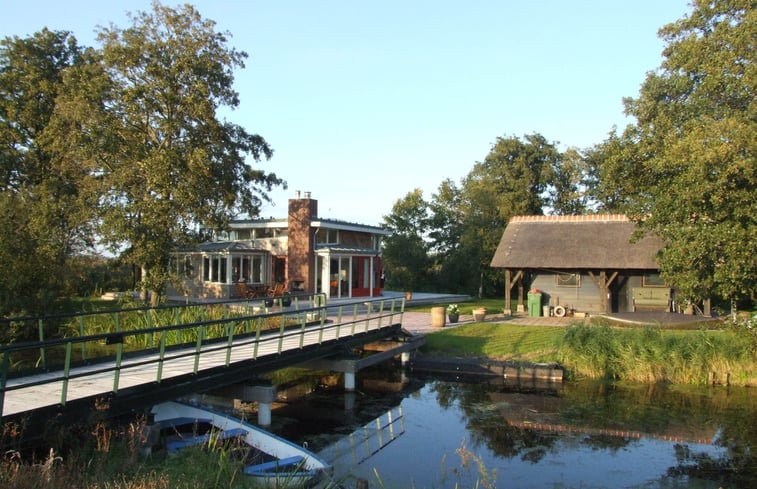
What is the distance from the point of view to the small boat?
7.65 m

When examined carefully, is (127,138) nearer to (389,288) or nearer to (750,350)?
(750,350)

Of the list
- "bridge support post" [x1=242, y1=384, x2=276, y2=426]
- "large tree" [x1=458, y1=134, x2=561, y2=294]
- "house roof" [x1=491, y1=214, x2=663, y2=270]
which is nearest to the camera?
"bridge support post" [x1=242, y1=384, x2=276, y2=426]

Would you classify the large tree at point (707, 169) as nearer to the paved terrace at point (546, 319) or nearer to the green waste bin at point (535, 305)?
the paved terrace at point (546, 319)

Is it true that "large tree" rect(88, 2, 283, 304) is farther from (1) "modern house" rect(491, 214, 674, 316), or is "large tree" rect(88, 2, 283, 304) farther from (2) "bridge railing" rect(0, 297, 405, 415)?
(1) "modern house" rect(491, 214, 674, 316)

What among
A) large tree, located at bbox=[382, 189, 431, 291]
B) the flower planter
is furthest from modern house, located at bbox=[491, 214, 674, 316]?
large tree, located at bbox=[382, 189, 431, 291]

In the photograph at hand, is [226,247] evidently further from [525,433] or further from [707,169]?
[707,169]

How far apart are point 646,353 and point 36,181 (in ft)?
93.4

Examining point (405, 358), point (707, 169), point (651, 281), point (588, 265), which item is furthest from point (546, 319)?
point (707, 169)

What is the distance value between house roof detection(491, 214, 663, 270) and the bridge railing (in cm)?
880

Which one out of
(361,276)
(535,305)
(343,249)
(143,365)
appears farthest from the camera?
(361,276)

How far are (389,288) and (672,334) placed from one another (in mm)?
28646

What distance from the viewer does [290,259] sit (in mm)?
30875

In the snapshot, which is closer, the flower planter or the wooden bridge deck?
the wooden bridge deck

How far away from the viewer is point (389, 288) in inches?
1753
